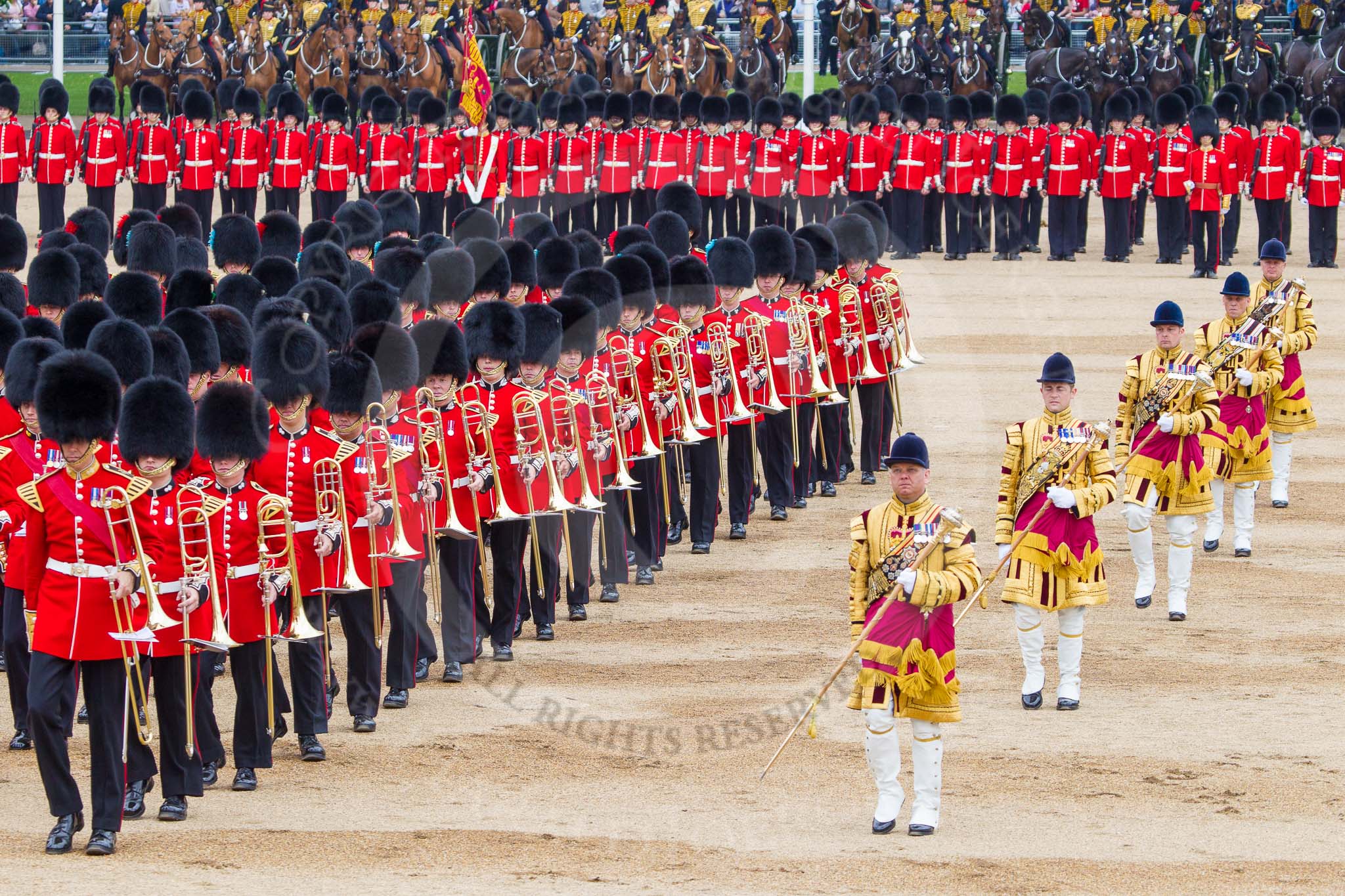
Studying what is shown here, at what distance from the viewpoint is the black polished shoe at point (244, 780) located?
7512mm

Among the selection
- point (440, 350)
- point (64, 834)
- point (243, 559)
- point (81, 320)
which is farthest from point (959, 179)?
Answer: point (64, 834)

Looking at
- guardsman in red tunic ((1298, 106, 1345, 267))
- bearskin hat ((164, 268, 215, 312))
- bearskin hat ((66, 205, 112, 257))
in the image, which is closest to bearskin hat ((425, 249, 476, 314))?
bearskin hat ((164, 268, 215, 312))

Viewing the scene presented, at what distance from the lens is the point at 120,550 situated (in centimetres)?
689

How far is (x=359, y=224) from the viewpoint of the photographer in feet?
45.2

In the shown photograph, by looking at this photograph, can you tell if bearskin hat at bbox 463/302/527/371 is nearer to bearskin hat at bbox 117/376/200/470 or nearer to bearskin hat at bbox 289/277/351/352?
bearskin hat at bbox 289/277/351/352

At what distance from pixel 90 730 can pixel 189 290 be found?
14.2 feet

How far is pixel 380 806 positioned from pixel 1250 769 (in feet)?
9.44

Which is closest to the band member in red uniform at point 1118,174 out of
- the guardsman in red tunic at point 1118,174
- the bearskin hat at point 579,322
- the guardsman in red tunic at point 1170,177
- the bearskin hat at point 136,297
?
the guardsman in red tunic at point 1118,174

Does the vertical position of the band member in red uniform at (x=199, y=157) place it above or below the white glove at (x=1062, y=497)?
above

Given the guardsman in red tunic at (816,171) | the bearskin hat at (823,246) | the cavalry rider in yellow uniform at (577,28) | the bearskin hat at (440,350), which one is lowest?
the bearskin hat at (440,350)

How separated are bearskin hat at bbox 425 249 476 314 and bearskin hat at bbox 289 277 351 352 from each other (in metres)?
1.22

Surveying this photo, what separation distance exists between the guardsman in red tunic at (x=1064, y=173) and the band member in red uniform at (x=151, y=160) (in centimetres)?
722

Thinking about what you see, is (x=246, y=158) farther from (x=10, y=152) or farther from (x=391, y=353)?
(x=391, y=353)

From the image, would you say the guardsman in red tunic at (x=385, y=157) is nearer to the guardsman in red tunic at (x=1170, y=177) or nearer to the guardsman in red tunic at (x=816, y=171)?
the guardsman in red tunic at (x=816, y=171)
